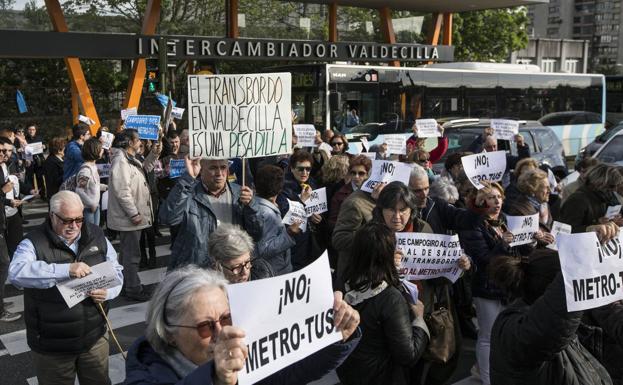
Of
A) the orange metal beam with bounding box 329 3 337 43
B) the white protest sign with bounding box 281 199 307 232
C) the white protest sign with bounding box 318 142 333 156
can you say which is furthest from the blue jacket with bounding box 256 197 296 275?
the orange metal beam with bounding box 329 3 337 43

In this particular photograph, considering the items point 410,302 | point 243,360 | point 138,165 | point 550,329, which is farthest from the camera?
point 138,165

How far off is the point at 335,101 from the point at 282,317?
13.7 meters

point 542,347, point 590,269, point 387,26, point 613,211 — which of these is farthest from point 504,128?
point 387,26

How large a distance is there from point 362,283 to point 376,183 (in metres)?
2.30

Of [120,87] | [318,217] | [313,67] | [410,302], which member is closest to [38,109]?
[120,87]

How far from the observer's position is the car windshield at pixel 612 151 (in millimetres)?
10578

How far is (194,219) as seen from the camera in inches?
176

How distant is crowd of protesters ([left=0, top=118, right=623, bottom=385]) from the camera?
88.1 inches

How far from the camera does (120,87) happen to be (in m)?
22.1

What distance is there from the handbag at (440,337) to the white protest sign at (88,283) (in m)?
1.94

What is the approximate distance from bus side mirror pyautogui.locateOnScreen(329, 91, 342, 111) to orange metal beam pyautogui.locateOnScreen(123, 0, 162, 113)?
20.0 feet

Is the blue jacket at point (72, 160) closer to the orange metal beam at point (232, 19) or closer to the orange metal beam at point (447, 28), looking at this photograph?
the orange metal beam at point (232, 19)

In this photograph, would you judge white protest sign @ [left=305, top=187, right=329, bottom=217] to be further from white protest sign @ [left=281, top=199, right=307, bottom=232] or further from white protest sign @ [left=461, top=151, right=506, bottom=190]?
white protest sign @ [left=461, top=151, right=506, bottom=190]

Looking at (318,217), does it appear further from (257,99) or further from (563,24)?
(563,24)
